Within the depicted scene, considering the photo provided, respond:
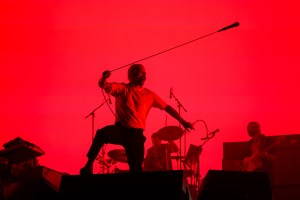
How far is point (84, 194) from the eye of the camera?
3553 millimetres

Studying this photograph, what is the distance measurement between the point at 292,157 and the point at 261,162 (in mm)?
963

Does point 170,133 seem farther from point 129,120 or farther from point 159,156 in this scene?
point 129,120

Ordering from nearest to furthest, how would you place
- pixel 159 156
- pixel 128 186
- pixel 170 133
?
pixel 128 186 → pixel 170 133 → pixel 159 156

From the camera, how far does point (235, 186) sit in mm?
3660

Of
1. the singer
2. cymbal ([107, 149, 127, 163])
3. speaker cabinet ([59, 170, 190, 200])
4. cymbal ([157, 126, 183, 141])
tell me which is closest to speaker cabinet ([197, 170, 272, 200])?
speaker cabinet ([59, 170, 190, 200])

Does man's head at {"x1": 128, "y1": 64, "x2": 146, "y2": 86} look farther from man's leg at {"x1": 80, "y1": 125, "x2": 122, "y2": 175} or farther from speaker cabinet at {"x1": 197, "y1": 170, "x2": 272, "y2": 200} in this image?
speaker cabinet at {"x1": 197, "y1": 170, "x2": 272, "y2": 200}

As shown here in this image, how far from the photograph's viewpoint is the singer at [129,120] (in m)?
5.50

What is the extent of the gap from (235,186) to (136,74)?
2.63 m

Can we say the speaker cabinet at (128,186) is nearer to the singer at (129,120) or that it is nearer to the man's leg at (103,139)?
the singer at (129,120)

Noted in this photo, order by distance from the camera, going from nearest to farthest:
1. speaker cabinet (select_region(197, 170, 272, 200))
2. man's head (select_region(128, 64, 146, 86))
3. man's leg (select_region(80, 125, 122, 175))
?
speaker cabinet (select_region(197, 170, 272, 200)), man's leg (select_region(80, 125, 122, 175)), man's head (select_region(128, 64, 146, 86))

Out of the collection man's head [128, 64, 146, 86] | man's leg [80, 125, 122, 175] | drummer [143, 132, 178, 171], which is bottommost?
drummer [143, 132, 178, 171]

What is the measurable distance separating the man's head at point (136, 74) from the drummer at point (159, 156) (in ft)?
10.9

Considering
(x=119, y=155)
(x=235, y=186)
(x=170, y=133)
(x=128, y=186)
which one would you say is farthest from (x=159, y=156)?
(x=128, y=186)

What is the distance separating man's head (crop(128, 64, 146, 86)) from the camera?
594cm
